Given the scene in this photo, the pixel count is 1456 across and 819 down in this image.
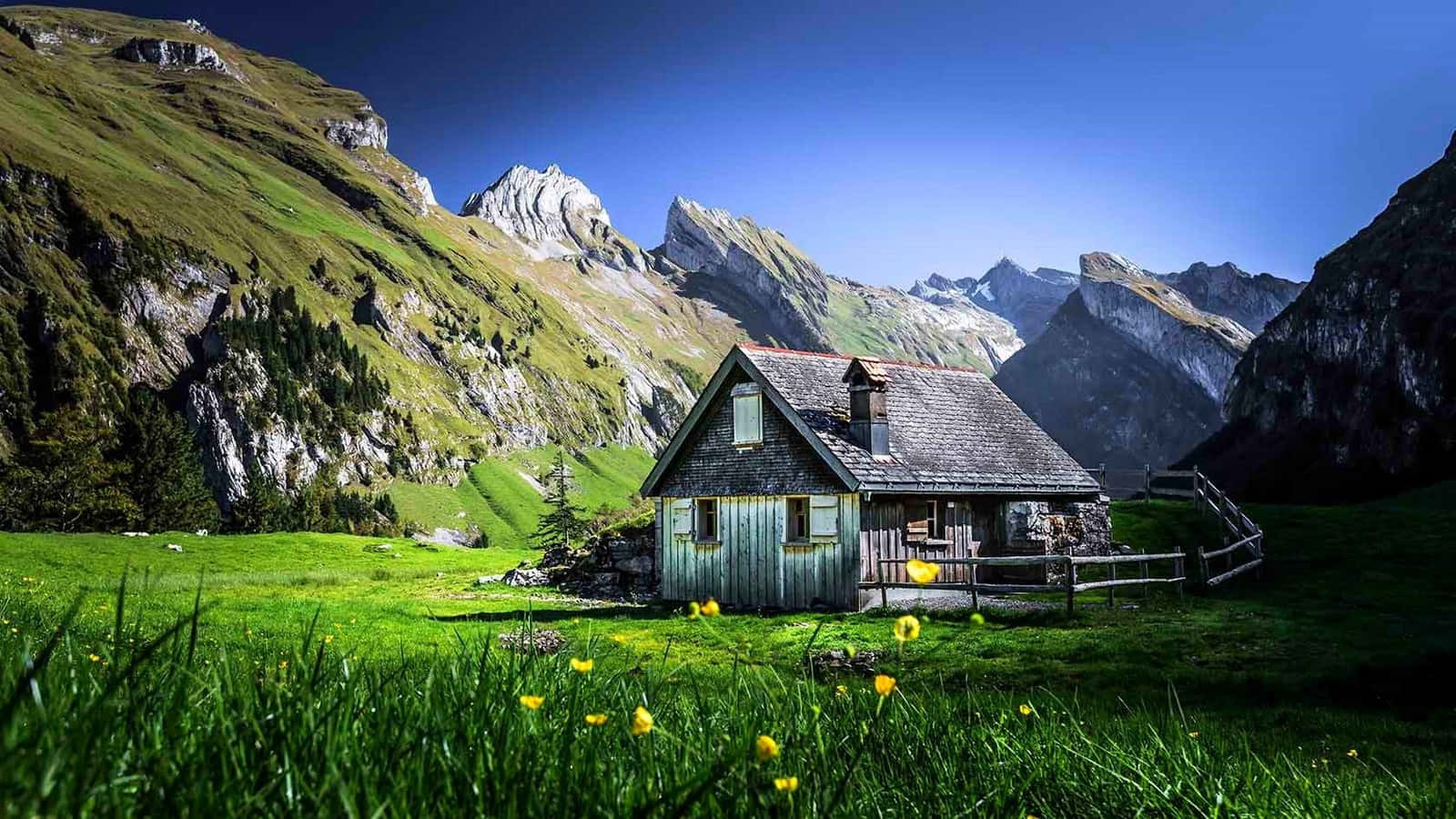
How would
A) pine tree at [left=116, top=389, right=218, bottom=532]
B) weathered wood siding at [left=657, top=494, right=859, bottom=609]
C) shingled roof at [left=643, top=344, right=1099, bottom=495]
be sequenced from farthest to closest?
pine tree at [left=116, top=389, right=218, bottom=532], shingled roof at [left=643, top=344, right=1099, bottom=495], weathered wood siding at [left=657, top=494, right=859, bottom=609]

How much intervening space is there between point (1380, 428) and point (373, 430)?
167170 millimetres

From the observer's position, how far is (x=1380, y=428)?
87.3 m

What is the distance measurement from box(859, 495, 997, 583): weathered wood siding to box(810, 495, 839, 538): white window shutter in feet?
2.64

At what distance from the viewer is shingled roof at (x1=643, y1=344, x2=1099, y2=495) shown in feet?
96.2

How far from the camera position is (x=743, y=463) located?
104ft

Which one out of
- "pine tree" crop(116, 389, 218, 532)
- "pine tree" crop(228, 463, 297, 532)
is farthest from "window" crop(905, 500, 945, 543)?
"pine tree" crop(228, 463, 297, 532)

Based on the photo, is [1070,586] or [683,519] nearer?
[1070,586]

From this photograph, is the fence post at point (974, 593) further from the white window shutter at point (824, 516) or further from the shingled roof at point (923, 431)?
the white window shutter at point (824, 516)

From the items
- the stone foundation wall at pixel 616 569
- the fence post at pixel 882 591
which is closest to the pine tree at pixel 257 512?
the stone foundation wall at pixel 616 569

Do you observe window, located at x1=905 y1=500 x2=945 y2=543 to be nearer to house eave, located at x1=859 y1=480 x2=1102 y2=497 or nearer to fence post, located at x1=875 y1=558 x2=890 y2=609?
house eave, located at x1=859 y1=480 x2=1102 y2=497

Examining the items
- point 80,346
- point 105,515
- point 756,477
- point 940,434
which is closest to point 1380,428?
point 940,434

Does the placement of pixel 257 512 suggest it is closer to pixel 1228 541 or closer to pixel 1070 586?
pixel 1228 541

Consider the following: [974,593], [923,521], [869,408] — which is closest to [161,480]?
[869,408]

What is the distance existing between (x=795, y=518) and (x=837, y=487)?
8.13ft
